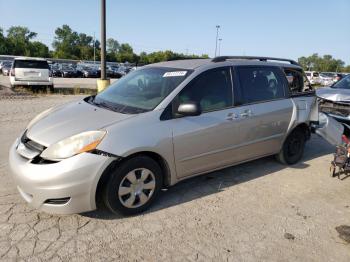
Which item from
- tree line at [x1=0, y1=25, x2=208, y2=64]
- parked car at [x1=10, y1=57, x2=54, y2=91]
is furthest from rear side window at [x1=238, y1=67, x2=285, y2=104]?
tree line at [x1=0, y1=25, x2=208, y2=64]

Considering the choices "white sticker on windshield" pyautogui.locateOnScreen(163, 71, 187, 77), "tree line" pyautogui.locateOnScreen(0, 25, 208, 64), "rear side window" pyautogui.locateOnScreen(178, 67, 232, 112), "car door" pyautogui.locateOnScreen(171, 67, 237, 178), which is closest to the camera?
"car door" pyautogui.locateOnScreen(171, 67, 237, 178)

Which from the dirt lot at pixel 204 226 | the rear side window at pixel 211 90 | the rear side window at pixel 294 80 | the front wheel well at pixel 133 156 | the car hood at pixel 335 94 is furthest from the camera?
the car hood at pixel 335 94

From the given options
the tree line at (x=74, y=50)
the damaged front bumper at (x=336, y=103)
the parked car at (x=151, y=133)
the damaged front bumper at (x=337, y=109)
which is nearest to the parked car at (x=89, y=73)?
the damaged front bumper at (x=336, y=103)

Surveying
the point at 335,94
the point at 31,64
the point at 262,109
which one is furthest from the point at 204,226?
the point at 31,64

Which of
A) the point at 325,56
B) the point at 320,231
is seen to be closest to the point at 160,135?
the point at 320,231

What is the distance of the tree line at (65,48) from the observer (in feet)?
315

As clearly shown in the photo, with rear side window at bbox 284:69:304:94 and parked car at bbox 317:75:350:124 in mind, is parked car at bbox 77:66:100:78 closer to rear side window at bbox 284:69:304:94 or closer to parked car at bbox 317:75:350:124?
parked car at bbox 317:75:350:124

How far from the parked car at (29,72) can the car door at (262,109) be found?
11490 mm

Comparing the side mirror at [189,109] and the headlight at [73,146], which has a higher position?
the side mirror at [189,109]

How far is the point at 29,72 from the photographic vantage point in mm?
13609

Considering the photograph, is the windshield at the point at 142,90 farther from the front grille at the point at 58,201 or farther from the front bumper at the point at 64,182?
the front grille at the point at 58,201

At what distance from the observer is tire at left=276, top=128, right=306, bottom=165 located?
524 centimetres

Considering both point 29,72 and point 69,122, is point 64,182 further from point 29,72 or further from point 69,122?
point 29,72

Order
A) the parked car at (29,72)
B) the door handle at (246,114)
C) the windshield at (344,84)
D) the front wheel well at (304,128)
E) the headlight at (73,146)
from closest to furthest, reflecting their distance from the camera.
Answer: the headlight at (73,146) → the door handle at (246,114) → the front wheel well at (304,128) → the windshield at (344,84) → the parked car at (29,72)
